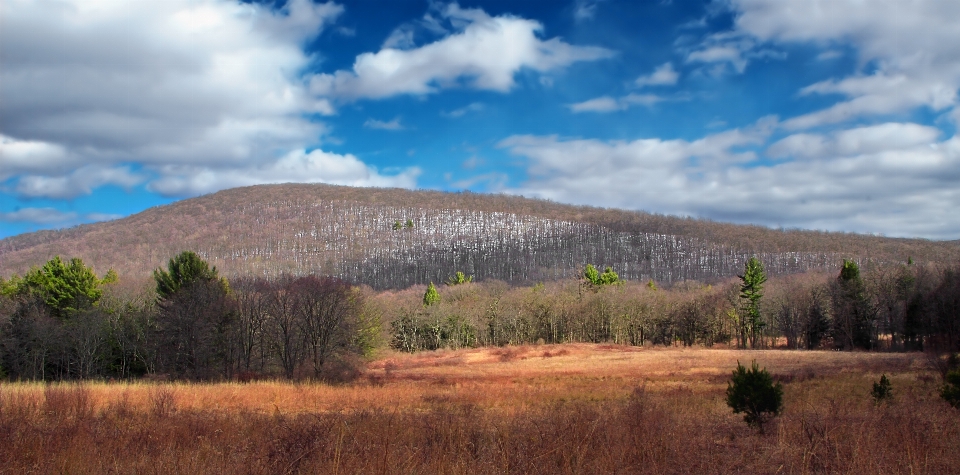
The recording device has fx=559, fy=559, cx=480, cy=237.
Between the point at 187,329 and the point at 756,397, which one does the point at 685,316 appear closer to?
the point at 187,329

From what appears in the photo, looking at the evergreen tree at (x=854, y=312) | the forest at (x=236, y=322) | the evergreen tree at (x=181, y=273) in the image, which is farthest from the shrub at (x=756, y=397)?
the evergreen tree at (x=854, y=312)

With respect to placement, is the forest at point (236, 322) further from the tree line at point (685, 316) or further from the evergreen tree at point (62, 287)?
the tree line at point (685, 316)

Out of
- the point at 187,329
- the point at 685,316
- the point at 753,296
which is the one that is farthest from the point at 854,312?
the point at 187,329

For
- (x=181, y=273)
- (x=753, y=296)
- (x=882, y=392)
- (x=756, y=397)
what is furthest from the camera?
(x=753, y=296)

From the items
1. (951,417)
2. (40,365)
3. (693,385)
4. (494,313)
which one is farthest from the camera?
(494,313)

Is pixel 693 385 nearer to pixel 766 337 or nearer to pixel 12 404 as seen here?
pixel 12 404

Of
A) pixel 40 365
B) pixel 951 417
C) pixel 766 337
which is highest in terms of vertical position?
pixel 951 417

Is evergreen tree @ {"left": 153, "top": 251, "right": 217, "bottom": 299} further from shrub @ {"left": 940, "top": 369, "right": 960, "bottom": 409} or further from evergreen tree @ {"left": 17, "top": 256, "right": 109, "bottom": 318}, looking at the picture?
shrub @ {"left": 940, "top": 369, "right": 960, "bottom": 409}

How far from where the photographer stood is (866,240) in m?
199

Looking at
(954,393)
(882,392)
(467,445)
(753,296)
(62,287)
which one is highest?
(62,287)

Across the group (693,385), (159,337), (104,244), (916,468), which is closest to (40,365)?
(159,337)

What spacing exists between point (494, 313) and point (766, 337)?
4347 centimetres

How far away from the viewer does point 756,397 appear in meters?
10.9

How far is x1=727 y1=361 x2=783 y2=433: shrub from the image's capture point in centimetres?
1077
